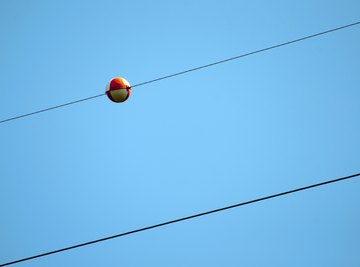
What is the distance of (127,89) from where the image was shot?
20.0 feet

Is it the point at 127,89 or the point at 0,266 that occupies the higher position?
the point at 127,89

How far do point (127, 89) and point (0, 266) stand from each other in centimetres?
265

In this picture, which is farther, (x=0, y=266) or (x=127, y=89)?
(x=127, y=89)

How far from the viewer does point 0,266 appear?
4.00 m
